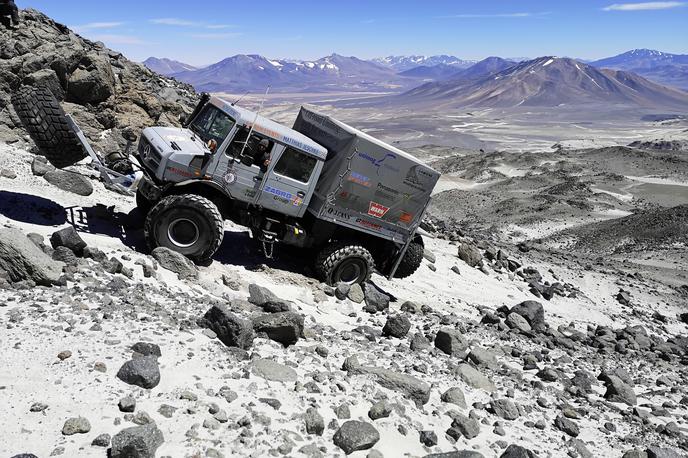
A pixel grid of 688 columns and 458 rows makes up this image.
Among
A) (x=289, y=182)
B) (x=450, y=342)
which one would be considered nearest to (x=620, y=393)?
(x=450, y=342)

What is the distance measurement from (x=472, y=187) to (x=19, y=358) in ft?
126

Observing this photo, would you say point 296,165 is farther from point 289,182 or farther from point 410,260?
point 410,260

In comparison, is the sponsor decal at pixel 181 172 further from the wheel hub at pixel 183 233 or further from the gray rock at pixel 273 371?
the gray rock at pixel 273 371

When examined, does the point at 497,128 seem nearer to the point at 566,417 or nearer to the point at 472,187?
the point at 472,187

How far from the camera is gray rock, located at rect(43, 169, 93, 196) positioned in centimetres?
1038

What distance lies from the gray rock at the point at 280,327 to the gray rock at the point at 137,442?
8.11 feet

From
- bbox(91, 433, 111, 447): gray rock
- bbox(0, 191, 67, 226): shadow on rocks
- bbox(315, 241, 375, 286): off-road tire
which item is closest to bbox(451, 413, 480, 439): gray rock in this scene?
bbox(91, 433, 111, 447): gray rock

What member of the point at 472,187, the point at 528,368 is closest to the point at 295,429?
the point at 528,368

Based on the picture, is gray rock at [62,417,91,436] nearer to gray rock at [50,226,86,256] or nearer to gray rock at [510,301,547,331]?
gray rock at [50,226,86,256]

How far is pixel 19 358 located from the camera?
5141 millimetres

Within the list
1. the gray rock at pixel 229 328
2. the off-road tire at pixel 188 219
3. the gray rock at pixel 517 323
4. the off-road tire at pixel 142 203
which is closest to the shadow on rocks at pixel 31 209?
the off-road tire at pixel 142 203

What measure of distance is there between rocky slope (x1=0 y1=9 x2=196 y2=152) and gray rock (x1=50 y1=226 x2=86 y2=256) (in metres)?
5.51

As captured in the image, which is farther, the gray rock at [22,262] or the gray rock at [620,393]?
the gray rock at [620,393]

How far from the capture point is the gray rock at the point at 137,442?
4257 mm
